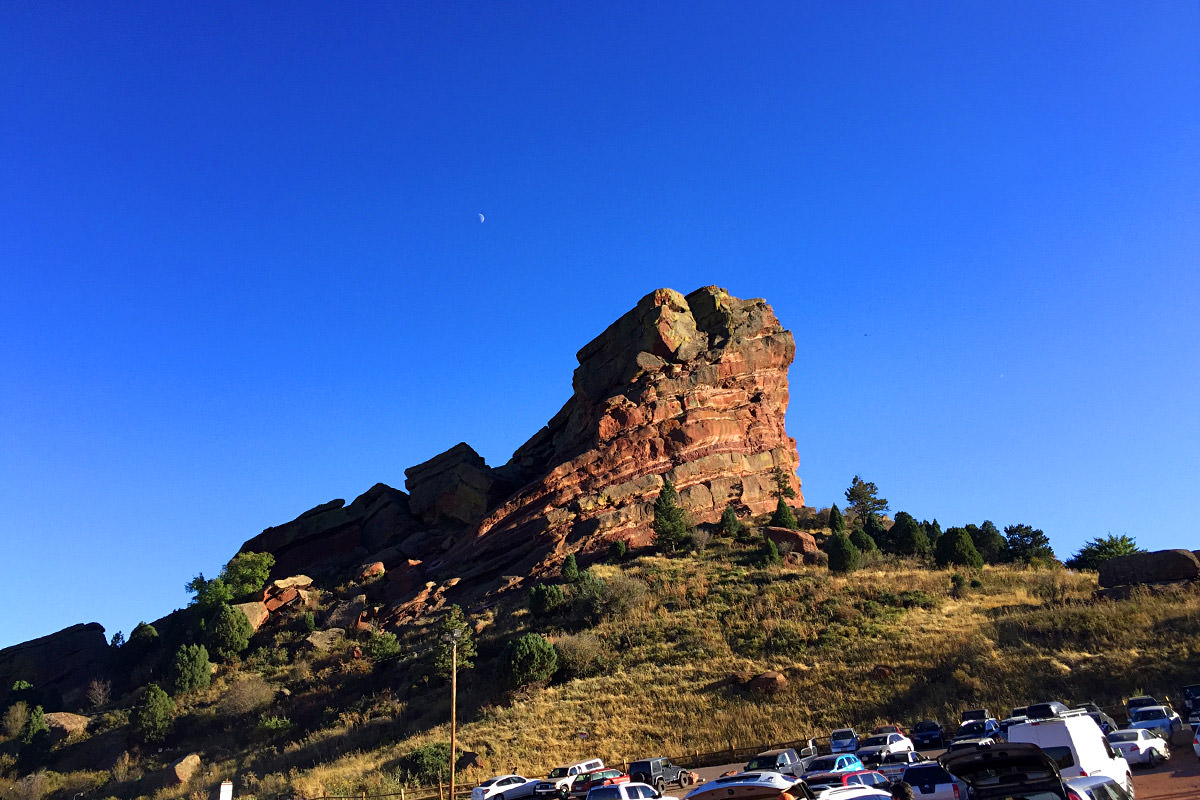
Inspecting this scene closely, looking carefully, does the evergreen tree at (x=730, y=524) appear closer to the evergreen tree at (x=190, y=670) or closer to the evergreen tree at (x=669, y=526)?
the evergreen tree at (x=669, y=526)

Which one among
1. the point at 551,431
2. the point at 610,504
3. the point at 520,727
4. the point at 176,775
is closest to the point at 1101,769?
the point at 520,727

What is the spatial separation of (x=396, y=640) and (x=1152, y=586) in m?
45.5

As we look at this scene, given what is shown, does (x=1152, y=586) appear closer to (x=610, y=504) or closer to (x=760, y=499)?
(x=760, y=499)

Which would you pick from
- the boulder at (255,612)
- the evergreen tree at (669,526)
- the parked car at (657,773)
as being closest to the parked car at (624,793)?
the parked car at (657,773)

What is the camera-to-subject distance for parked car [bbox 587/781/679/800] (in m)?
18.8

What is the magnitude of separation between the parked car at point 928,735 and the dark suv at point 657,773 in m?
8.47

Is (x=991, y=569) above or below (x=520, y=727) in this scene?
above

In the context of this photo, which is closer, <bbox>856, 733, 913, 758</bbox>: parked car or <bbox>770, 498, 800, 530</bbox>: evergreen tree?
<bbox>856, 733, 913, 758</bbox>: parked car

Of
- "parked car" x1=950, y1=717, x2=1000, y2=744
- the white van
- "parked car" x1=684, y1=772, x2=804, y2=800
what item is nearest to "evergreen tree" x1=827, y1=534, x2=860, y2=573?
"parked car" x1=950, y1=717, x2=1000, y2=744

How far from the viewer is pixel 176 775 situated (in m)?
41.6

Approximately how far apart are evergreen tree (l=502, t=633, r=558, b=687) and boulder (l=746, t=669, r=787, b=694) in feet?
35.9

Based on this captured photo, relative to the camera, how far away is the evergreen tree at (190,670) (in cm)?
5594

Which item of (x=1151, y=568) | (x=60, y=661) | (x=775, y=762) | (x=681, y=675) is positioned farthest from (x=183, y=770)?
(x=1151, y=568)

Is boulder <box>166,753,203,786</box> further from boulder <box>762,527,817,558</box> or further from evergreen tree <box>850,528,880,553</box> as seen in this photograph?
evergreen tree <box>850,528,880,553</box>
